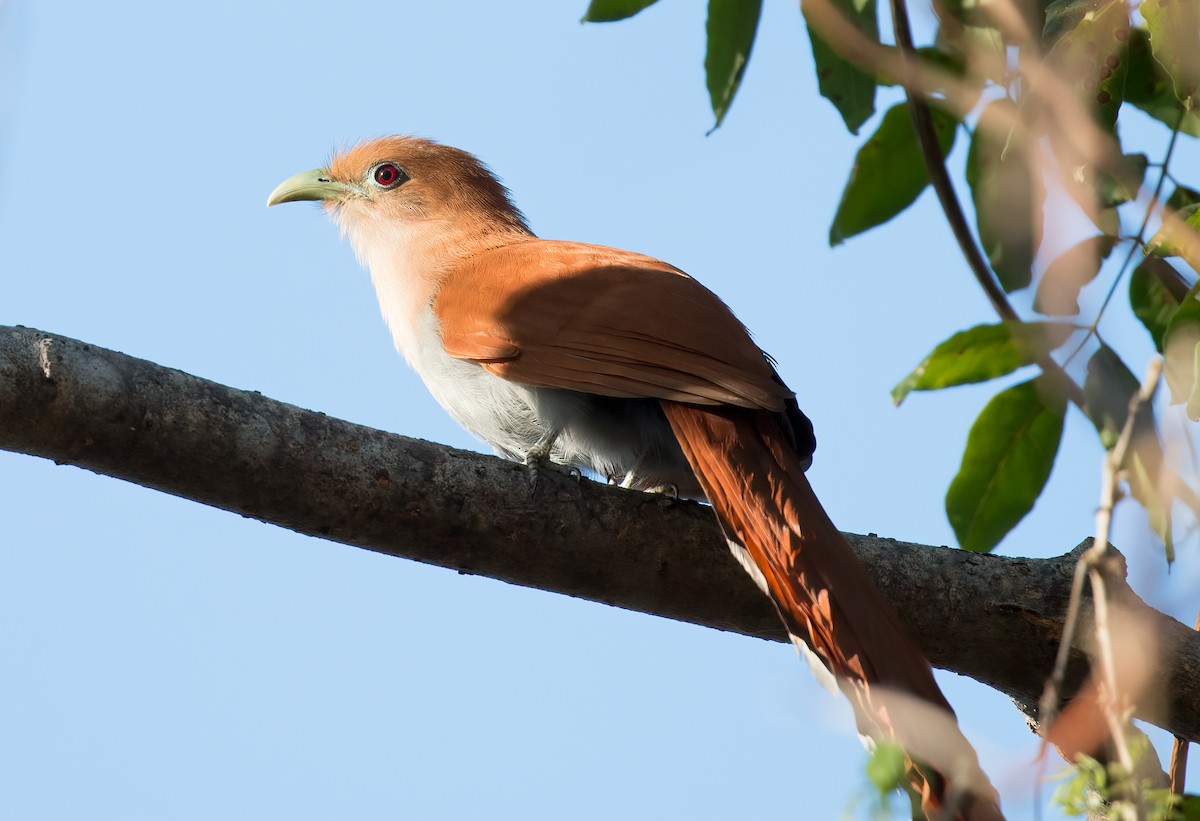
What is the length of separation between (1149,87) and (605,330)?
1.62m

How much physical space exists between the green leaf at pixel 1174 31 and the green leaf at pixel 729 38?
131cm

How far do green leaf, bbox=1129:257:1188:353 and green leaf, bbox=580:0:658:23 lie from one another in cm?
155

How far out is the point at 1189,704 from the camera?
3.33 metres

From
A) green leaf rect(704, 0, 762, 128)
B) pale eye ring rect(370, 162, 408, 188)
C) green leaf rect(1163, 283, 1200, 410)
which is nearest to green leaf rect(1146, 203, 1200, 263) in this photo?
green leaf rect(1163, 283, 1200, 410)

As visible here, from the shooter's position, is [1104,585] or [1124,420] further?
[1124,420]

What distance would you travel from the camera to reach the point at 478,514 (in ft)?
10.4

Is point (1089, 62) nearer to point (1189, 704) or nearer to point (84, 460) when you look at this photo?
point (1189, 704)

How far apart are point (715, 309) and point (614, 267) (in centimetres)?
38

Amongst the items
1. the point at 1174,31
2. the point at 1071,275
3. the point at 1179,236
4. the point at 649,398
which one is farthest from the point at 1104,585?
the point at 649,398

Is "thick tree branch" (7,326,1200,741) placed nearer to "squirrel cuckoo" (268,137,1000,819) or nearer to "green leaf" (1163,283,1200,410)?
"squirrel cuckoo" (268,137,1000,819)

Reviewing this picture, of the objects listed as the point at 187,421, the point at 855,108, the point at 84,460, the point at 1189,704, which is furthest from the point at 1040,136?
the point at 84,460

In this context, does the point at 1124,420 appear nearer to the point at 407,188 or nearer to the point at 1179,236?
the point at 1179,236

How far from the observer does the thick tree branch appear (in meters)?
2.84

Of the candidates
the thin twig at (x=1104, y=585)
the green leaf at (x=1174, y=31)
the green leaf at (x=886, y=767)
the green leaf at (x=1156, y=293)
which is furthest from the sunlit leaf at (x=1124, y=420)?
the green leaf at (x=886, y=767)
